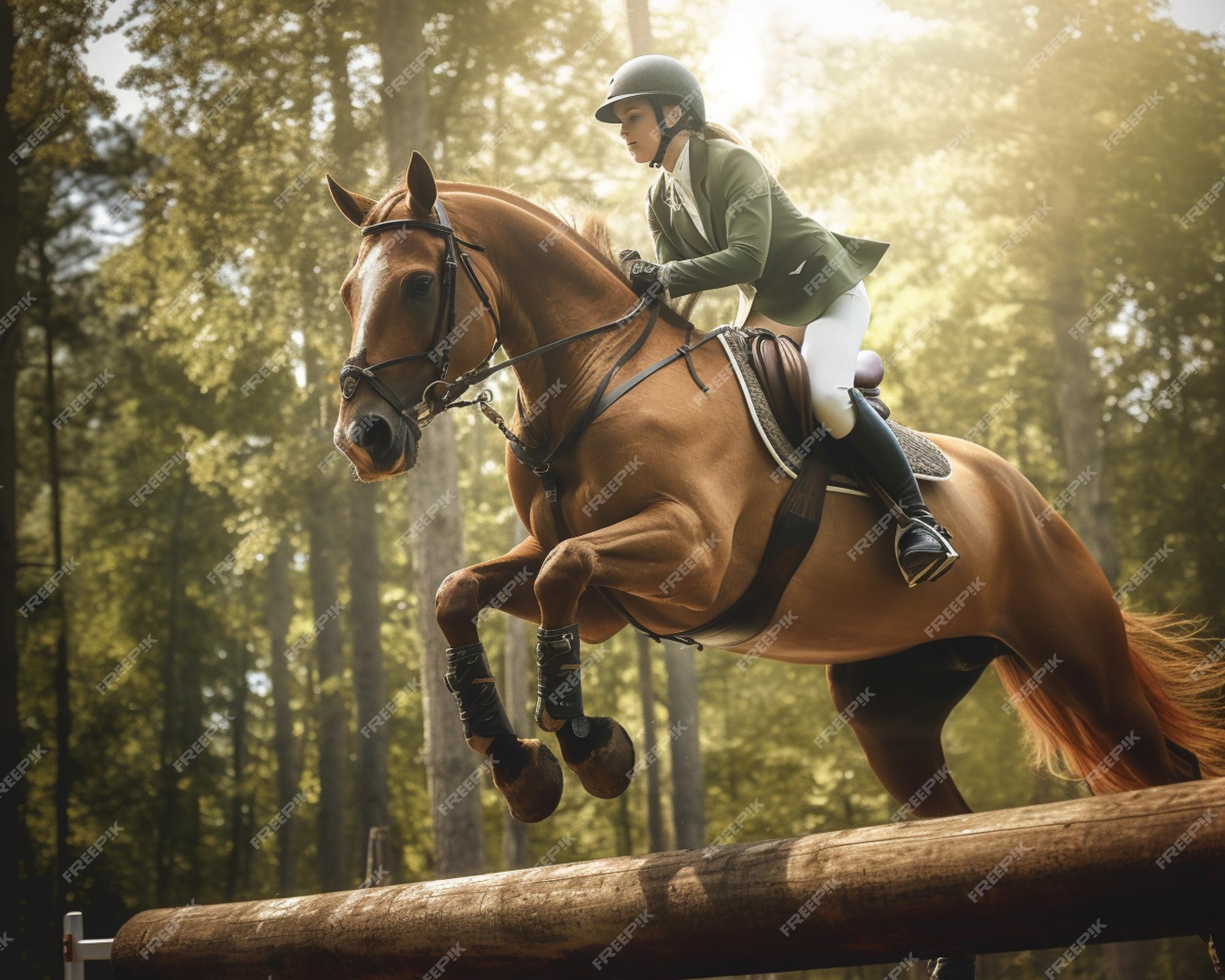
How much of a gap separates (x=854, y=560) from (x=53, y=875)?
17261mm

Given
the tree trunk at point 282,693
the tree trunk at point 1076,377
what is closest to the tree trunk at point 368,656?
the tree trunk at point 282,693

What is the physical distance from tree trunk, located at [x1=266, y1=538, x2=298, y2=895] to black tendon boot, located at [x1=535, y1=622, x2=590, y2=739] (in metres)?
19.0

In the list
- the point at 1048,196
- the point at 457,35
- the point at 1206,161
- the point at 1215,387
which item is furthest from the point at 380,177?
the point at 1215,387

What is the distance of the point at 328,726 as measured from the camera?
62.2ft

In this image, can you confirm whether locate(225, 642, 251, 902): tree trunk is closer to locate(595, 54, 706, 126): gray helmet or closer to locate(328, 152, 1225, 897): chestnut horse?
locate(328, 152, 1225, 897): chestnut horse

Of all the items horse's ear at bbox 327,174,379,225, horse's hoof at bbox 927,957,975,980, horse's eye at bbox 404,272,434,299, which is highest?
horse's ear at bbox 327,174,379,225

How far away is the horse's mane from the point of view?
404 centimetres

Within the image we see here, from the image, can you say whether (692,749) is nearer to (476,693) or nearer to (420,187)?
→ (476,693)

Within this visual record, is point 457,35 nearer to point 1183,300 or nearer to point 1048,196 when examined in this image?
point 1048,196

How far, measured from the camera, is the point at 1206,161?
14836 mm

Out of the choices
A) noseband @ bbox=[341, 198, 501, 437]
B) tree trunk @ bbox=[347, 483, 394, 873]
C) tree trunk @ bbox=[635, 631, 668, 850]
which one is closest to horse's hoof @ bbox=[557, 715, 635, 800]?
noseband @ bbox=[341, 198, 501, 437]

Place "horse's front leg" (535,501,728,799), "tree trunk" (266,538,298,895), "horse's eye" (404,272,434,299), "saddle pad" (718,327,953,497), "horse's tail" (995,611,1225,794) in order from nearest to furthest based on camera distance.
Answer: "horse's front leg" (535,501,728,799)
"horse's eye" (404,272,434,299)
"saddle pad" (718,327,953,497)
"horse's tail" (995,611,1225,794)
"tree trunk" (266,538,298,895)

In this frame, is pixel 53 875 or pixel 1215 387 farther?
pixel 53 875

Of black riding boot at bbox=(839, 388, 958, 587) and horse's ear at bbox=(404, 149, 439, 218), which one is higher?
horse's ear at bbox=(404, 149, 439, 218)
